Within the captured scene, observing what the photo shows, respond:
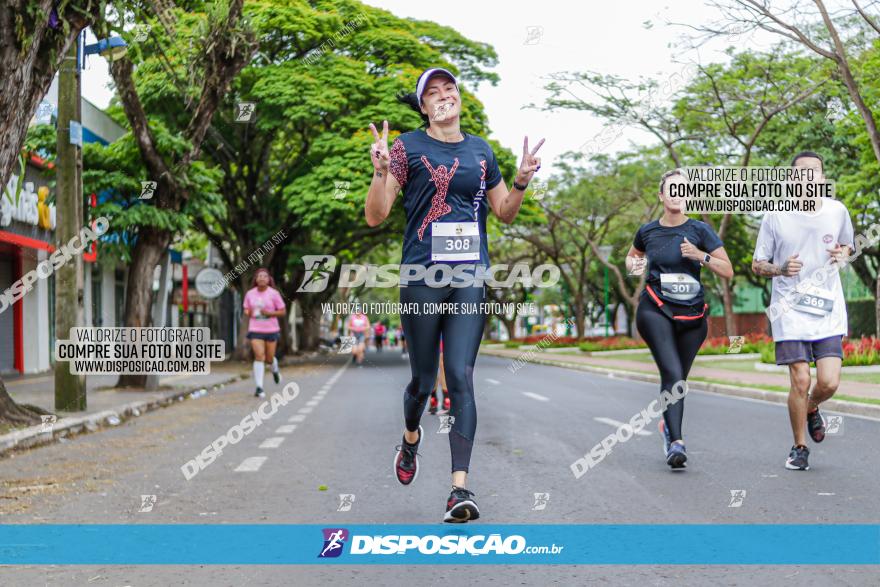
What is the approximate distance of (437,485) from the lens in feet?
20.4

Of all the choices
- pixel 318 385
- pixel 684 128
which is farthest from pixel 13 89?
pixel 684 128

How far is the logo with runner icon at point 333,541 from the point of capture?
4.48 meters

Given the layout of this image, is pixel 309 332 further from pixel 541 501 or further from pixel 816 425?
pixel 541 501

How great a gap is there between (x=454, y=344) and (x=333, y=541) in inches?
43.6

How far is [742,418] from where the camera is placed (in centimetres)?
1066

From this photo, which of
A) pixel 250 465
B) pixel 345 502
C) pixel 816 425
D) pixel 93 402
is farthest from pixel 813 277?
pixel 93 402

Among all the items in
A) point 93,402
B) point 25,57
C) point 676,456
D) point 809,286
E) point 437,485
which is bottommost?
point 93,402

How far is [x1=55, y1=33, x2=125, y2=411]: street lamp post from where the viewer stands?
1167 cm

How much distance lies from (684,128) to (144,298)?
61.2ft

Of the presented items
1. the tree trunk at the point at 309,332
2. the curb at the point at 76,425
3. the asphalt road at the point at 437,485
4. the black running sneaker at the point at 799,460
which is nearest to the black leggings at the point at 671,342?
the asphalt road at the point at 437,485

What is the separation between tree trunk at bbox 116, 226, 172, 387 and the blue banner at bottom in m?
11.0

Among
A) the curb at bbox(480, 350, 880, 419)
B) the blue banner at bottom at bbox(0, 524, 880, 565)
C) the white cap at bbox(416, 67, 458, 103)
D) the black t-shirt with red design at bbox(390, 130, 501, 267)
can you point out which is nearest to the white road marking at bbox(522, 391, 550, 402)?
the curb at bbox(480, 350, 880, 419)
